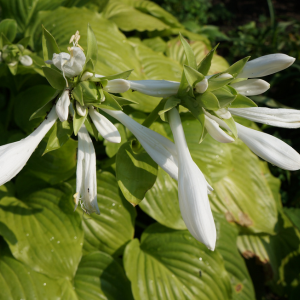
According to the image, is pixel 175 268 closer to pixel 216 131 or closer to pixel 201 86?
pixel 216 131

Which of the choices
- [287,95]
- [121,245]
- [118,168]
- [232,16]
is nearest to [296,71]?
[287,95]

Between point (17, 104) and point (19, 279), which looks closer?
point (19, 279)

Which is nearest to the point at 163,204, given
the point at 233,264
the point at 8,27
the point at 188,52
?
the point at 233,264


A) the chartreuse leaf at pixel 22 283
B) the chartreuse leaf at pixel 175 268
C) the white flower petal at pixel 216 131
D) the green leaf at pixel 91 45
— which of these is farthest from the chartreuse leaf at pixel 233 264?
the green leaf at pixel 91 45

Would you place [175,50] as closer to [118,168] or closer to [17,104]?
[17,104]

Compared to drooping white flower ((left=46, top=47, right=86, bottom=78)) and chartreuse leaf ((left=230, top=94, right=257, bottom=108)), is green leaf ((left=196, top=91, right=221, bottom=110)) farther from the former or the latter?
drooping white flower ((left=46, top=47, right=86, bottom=78))

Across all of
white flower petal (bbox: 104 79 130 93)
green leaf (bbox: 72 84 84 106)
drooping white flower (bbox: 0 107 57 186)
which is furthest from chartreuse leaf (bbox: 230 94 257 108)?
drooping white flower (bbox: 0 107 57 186)
